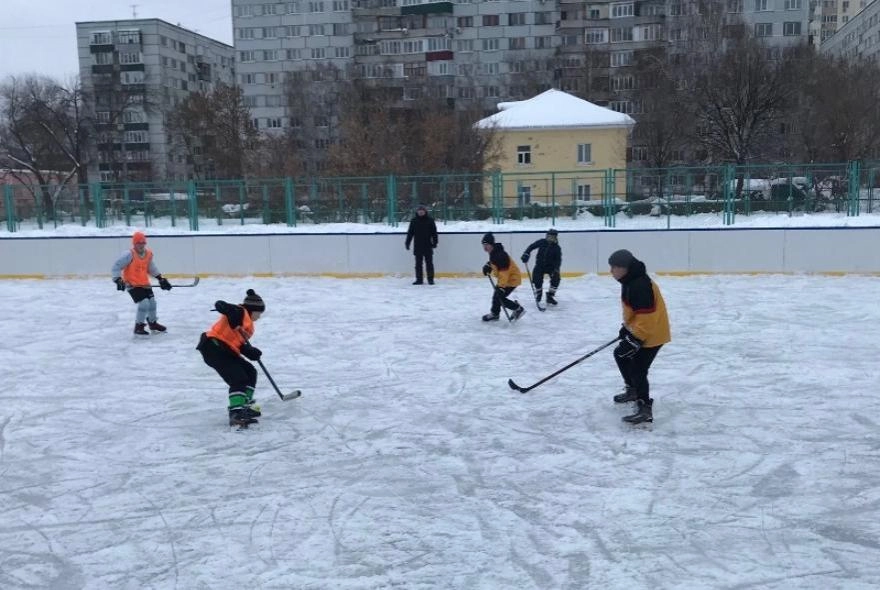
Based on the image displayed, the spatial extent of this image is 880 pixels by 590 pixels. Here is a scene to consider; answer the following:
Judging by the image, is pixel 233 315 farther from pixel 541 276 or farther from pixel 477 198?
pixel 477 198

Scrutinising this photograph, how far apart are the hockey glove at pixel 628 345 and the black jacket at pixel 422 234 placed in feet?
24.8

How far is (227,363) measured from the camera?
16.7ft

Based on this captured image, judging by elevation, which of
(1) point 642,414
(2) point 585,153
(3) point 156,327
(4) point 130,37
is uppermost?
(4) point 130,37

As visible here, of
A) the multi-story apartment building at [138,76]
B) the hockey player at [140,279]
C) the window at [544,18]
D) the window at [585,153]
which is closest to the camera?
the hockey player at [140,279]

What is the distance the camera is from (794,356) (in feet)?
22.6

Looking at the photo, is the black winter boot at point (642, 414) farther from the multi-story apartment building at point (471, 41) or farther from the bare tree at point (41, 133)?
the multi-story apartment building at point (471, 41)

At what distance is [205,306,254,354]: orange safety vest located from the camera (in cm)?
503

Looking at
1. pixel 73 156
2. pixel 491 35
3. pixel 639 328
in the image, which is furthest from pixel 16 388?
pixel 491 35

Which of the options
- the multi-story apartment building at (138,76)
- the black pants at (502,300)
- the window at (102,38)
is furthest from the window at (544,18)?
the black pants at (502,300)

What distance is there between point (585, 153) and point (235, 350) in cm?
2499

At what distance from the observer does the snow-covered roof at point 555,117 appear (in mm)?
27719

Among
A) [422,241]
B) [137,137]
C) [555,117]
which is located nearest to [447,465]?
[422,241]

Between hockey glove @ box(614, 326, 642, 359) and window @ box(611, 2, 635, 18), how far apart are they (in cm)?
4461

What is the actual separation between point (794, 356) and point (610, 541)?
4.26 metres
